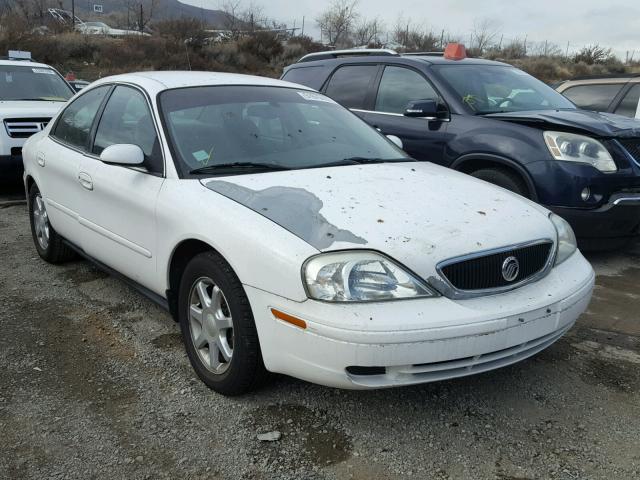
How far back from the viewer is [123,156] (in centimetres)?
334

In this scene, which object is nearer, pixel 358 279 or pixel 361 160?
pixel 358 279

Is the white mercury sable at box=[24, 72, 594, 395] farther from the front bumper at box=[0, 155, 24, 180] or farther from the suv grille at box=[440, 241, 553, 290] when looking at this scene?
the front bumper at box=[0, 155, 24, 180]

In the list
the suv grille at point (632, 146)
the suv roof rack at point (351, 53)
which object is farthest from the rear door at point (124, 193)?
the suv grille at point (632, 146)

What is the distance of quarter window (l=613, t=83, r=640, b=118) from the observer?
6996 millimetres

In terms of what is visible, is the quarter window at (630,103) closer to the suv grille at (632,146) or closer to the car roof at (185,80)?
the suv grille at (632,146)

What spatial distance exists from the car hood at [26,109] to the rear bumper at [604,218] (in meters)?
6.16

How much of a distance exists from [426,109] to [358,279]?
3.30 m

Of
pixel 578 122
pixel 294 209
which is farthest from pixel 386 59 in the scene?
pixel 294 209

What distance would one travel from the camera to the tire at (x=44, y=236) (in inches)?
190

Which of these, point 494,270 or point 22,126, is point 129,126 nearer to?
point 494,270

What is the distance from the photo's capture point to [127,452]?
2.55 meters

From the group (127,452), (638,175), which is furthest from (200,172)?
(638,175)

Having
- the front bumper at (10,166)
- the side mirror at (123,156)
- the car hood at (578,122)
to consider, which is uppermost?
the car hood at (578,122)

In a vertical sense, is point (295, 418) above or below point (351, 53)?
below
